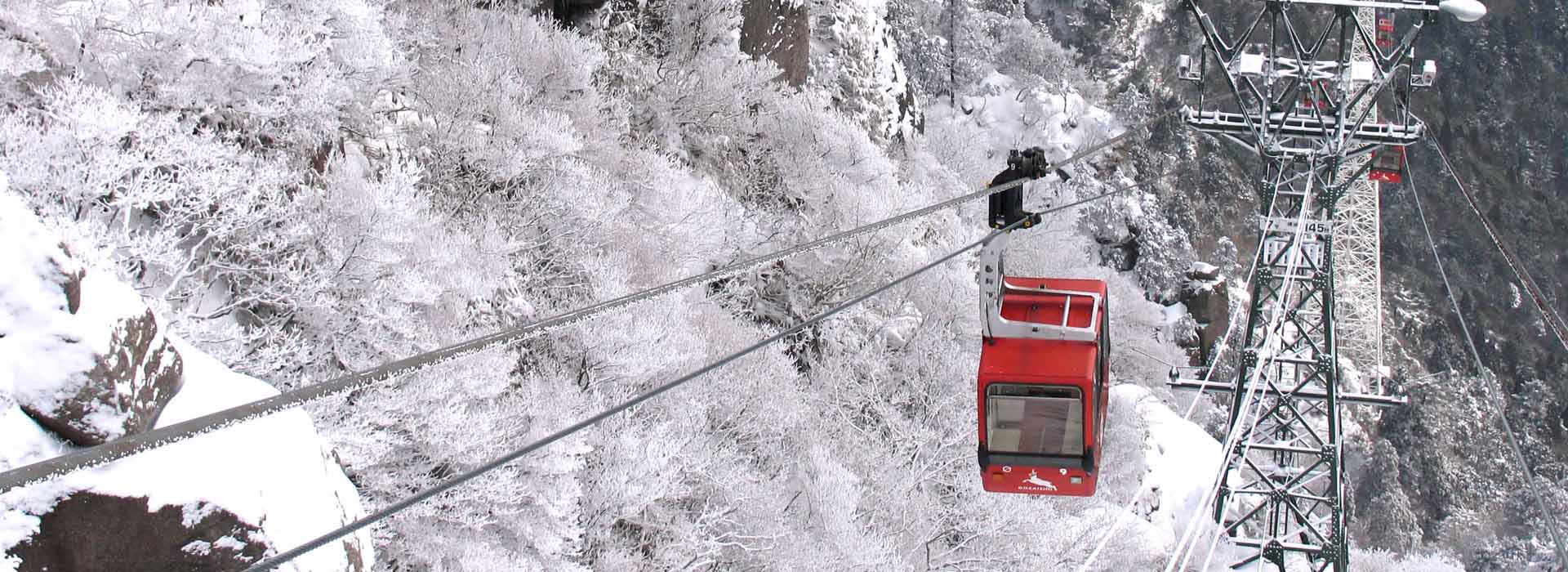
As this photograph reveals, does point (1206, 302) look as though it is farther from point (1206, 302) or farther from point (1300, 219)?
point (1300, 219)

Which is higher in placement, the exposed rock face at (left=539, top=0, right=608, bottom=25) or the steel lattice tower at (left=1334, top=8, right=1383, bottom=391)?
the exposed rock face at (left=539, top=0, right=608, bottom=25)

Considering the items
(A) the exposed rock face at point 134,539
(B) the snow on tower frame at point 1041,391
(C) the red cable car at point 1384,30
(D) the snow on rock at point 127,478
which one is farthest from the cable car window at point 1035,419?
(C) the red cable car at point 1384,30

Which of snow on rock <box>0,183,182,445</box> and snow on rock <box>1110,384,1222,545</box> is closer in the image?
snow on rock <box>0,183,182,445</box>

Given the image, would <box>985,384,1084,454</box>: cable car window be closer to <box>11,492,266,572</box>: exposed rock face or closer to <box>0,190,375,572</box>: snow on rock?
<box>0,190,375,572</box>: snow on rock

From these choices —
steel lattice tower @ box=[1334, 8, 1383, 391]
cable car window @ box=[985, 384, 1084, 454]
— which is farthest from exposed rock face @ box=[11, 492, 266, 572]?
steel lattice tower @ box=[1334, 8, 1383, 391]

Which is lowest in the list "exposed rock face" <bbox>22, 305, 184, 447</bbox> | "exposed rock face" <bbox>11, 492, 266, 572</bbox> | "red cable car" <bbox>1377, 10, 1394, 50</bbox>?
"red cable car" <bbox>1377, 10, 1394, 50</bbox>

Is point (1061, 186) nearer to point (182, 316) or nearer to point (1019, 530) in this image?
point (1019, 530)

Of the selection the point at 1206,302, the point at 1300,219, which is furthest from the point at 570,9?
the point at 1206,302

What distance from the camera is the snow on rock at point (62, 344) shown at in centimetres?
594

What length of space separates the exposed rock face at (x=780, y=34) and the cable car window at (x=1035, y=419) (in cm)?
1703

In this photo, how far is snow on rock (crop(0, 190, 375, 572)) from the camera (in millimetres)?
5887

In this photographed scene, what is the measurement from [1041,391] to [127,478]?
19.1 ft

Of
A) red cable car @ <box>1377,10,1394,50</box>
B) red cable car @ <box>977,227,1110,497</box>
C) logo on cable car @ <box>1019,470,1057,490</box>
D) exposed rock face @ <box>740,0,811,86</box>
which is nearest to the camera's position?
red cable car @ <box>977,227,1110,497</box>

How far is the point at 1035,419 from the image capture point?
8719 mm
